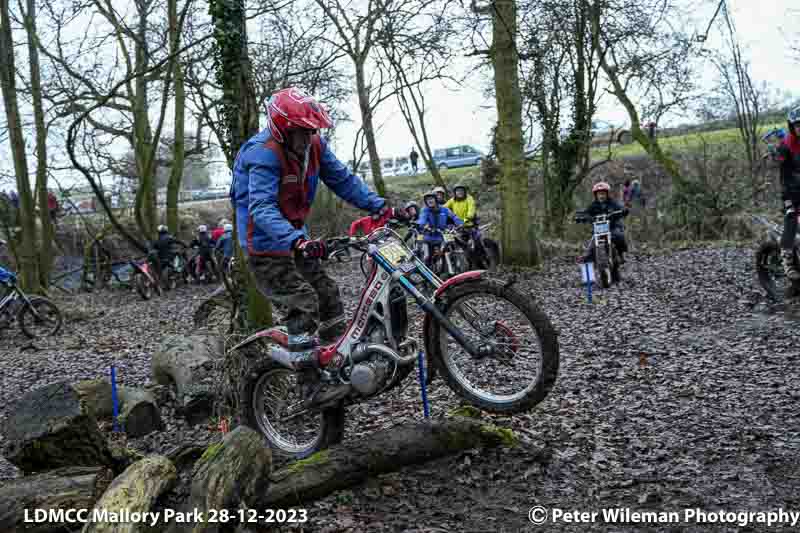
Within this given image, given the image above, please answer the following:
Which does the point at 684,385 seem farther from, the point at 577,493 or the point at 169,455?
the point at 169,455

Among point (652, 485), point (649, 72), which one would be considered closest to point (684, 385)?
point (652, 485)

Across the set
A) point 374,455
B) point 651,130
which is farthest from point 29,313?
point 651,130

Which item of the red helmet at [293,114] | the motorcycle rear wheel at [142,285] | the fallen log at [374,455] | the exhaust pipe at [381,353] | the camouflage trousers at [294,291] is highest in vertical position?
the red helmet at [293,114]

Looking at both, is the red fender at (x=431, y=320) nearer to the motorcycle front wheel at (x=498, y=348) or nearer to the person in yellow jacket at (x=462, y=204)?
the motorcycle front wheel at (x=498, y=348)

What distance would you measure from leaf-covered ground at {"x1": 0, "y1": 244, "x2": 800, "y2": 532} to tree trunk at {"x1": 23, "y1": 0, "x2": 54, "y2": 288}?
24.7 feet

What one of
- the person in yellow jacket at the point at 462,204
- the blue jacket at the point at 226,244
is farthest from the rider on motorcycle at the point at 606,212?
the blue jacket at the point at 226,244

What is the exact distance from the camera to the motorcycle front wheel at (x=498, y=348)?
3939mm

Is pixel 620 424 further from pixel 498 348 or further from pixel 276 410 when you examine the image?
pixel 276 410

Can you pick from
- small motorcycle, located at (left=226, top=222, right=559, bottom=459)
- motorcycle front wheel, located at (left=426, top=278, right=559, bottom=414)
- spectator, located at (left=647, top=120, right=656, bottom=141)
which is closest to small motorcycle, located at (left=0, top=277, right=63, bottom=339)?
small motorcycle, located at (left=226, top=222, right=559, bottom=459)

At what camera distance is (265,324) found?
22.6 ft

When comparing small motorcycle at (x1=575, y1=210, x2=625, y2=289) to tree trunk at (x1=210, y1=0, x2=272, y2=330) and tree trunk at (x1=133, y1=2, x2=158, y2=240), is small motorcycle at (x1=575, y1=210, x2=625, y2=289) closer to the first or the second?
tree trunk at (x1=210, y1=0, x2=272, y2=330)

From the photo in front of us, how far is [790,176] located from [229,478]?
693cm

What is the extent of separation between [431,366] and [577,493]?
42.5 inches

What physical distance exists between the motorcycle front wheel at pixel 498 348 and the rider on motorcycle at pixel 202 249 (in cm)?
1748
